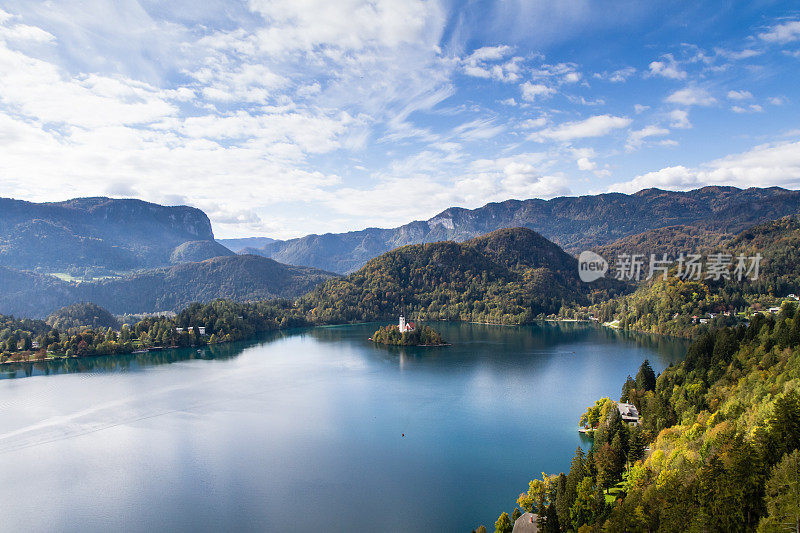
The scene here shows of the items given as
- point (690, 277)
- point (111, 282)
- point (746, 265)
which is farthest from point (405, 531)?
point (111, 282)

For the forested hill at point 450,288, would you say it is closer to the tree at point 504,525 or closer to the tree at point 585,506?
the tree at point 585,506

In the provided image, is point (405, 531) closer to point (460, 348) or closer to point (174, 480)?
point (174, 480)

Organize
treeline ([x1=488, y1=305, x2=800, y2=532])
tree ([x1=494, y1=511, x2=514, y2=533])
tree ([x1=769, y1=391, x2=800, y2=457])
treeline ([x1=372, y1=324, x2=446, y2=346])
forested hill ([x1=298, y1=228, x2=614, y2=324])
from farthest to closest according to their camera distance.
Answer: forested hill ([x1=298, y1=228, x2=614, y2=324])
treeline ([x1=372, y1=324, x2=446, y2=346])
tree ([x1=494, y1=511, x2=514, y2=533])
tree ([x1=769, y1=391, x2=800, y2=457])
treeline ([x1=488, y1=305, x2=800, y2=532])

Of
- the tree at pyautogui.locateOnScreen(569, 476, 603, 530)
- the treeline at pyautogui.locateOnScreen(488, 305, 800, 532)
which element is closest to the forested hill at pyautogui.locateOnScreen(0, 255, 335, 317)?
the treeline at pyautogui.locateOnScreen(488, 305, 800, 532)

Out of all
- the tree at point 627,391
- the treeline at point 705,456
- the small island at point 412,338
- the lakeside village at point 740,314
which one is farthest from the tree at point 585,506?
the lakeside village at point 740,314

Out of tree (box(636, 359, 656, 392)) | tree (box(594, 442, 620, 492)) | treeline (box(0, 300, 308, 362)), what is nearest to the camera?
tree (box(594, 442, 620, 492))

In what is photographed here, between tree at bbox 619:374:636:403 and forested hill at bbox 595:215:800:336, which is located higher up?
forested hill at bbox 595:215:800:336

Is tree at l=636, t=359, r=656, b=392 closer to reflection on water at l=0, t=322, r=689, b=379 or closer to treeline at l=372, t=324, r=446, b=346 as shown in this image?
reflection on water at l=0, t=322, r=689, b=379

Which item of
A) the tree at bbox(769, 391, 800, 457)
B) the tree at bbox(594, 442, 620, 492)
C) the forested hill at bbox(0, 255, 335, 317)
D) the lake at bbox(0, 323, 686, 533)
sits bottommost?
the lake at bbox(0, 323, 686, 533)
